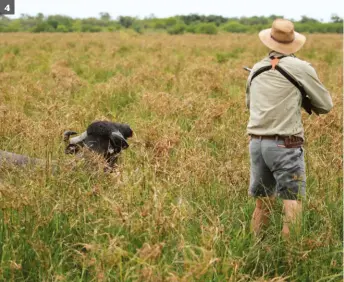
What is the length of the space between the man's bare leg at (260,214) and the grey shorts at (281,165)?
81 millimetres

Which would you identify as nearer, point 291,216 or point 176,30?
point 291,216

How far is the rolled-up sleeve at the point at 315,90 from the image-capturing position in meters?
3.29

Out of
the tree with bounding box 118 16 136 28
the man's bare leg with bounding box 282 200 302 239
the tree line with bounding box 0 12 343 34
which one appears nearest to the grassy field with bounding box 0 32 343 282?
the man's bare leg with bounding box 282 200 302 239

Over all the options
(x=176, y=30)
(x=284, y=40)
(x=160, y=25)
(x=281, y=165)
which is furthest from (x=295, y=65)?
(x=160, y=25)

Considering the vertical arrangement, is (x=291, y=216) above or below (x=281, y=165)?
below

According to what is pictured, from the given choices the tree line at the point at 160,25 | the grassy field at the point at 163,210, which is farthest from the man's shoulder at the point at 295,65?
the tree line at the point at 160,25

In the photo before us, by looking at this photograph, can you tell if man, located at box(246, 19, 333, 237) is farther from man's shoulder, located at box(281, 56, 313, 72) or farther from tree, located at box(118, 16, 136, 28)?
tree, located at box(118, 16, 136, 28)

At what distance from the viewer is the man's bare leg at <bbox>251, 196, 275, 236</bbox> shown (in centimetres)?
341

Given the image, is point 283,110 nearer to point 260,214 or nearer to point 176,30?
point 260,214

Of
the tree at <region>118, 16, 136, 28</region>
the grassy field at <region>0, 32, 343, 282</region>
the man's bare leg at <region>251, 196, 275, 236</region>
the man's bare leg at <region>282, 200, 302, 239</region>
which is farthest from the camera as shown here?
the tree at <region>118, 16, 136, 28</region>

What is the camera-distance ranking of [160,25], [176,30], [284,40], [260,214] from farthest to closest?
[160,25] → [176,30] → [260,214] → [284,40]

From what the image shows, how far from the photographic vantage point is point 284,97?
130 inches

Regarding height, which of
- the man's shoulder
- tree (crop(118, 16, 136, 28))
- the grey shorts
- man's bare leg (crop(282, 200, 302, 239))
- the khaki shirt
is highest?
the man's shoulder

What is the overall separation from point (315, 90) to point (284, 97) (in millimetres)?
216
